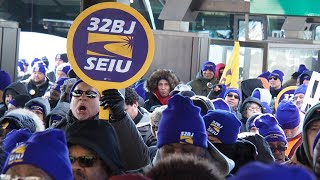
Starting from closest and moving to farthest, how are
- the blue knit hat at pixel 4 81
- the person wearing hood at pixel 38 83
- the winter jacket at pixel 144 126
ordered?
the winter jacket at pixel 144 126
the blue knit hat at pixel 4 81
the person wearing hood at pixel 38 83

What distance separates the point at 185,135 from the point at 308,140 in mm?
914

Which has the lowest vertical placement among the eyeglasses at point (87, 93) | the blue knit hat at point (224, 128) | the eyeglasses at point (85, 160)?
the eyeglasses at point (85, 160)

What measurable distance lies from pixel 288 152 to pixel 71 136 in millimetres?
3645

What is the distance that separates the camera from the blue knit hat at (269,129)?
7148mm

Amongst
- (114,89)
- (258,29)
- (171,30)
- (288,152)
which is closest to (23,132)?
(114,89)

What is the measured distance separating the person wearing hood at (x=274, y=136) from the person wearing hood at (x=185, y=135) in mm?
1889

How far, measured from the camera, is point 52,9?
28141 mm

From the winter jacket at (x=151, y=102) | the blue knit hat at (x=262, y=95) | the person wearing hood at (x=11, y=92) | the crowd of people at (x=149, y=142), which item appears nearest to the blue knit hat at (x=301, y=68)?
the blue knit hat at (x=262, y=95)

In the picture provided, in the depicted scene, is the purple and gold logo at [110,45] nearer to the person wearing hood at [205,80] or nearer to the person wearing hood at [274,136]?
the person wearing hood at [274,136]

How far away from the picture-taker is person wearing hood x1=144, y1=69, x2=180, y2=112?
37.6 ft

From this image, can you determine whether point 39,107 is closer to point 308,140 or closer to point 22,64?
point 308,140

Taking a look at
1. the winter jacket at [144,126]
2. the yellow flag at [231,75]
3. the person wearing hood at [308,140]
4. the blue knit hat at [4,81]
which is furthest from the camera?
the yellow flag at [231,75]

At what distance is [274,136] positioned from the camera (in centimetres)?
718

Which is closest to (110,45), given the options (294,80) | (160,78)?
(160,78)
